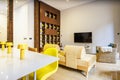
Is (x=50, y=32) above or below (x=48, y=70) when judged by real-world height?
above

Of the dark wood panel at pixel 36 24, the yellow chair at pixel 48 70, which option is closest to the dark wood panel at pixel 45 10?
the dark wood panel at pixel 36 24

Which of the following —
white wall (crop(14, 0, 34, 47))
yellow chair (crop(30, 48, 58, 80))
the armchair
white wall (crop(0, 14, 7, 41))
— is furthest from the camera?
white wall (crop(14, 0, 34, 47))

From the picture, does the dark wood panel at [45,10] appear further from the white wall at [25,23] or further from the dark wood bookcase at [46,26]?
the white wall at [25,23]

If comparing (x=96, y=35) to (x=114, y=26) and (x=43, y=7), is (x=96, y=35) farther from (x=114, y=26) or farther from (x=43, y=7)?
(x=43, y=7)

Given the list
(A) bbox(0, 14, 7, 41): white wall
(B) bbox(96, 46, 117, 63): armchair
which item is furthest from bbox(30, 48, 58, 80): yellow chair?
(B) bbox(96, 46, 117, 63): armchair

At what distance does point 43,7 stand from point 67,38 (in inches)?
109

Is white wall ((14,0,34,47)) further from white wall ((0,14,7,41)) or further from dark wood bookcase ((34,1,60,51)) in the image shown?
white wall ((0,14,7,41))

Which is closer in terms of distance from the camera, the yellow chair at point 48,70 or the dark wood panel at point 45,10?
the yellow chair at point 48,70

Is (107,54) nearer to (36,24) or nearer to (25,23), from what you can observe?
(36,24)

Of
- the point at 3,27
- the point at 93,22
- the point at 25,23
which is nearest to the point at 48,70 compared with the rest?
the point at 3,27

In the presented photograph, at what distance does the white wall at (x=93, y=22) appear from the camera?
646 centimetres

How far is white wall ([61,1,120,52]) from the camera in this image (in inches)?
255

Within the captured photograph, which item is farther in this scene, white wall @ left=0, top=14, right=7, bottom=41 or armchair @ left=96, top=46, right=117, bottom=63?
armchair @ left=96, top=46, right=117, bottom=63

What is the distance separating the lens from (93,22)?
6949 mm
